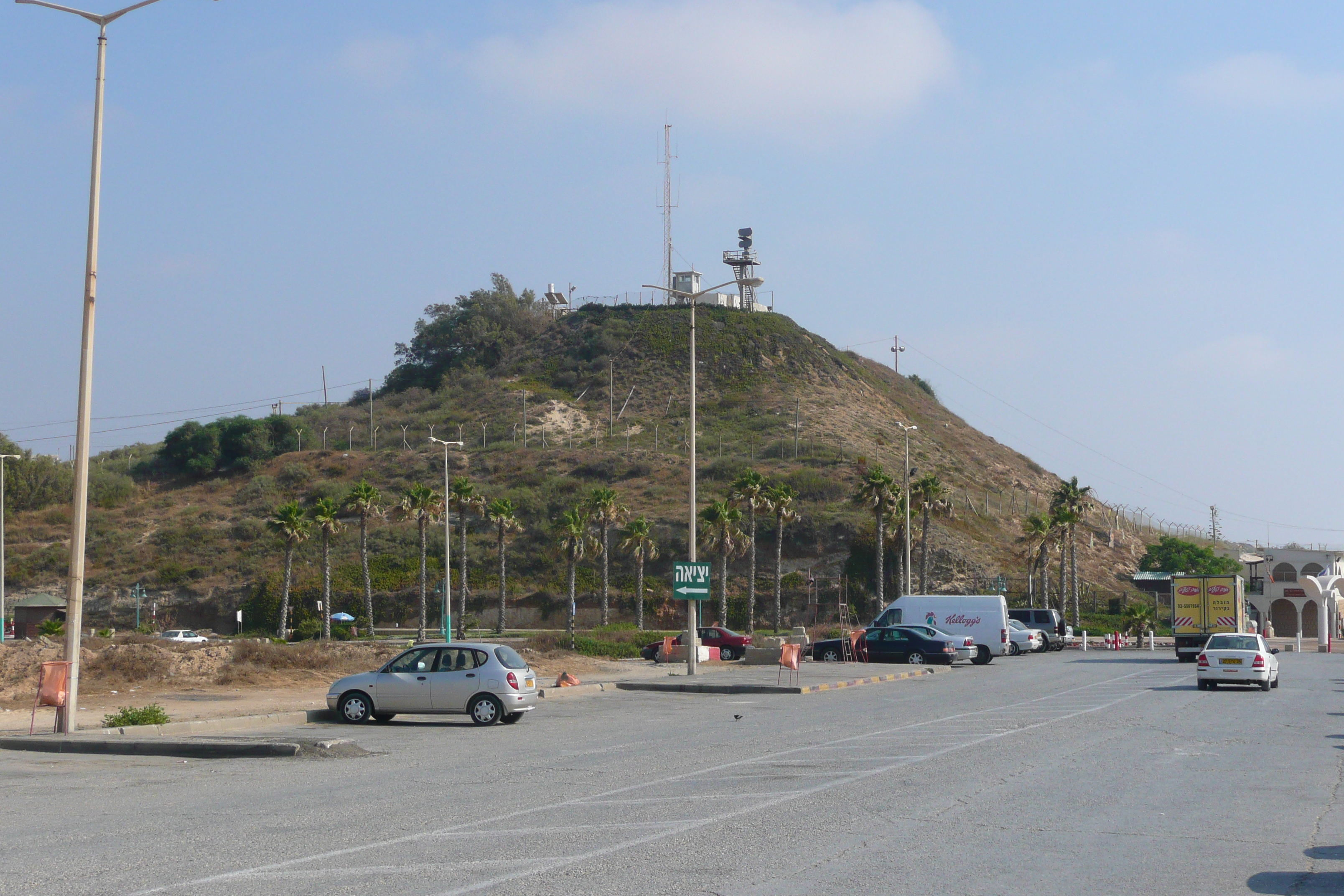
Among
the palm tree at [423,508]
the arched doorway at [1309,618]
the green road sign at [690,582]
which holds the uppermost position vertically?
the palm tree at [423,508]

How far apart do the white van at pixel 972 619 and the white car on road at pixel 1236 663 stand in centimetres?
1490

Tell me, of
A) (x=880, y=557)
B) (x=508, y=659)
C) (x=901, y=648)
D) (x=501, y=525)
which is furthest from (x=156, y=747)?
(x=880, y=557)

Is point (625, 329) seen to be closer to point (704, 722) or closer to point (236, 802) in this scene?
point (704, 722)

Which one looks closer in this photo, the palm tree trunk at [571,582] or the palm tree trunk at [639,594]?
the palm tree trunk at [571,582]

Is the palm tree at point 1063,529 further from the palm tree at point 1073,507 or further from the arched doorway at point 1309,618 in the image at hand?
the arched doorway at point 1309,618

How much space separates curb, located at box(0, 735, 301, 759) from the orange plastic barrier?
22.9 inches

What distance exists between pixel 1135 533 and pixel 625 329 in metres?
57.5

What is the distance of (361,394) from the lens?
14738cm

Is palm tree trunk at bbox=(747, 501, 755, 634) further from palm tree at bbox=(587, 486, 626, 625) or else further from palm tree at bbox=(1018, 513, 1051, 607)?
palm tree at bbox=(1018, 513, 1051, 607)

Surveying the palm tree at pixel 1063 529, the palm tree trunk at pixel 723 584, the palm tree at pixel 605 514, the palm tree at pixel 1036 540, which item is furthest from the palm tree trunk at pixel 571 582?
the palm tree at pixel 1063 529

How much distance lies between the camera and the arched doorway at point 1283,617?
88.2 meters

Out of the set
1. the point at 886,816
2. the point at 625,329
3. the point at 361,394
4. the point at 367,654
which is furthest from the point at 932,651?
the point at 361,394

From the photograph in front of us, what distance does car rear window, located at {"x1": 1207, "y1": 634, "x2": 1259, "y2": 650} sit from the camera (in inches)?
1108

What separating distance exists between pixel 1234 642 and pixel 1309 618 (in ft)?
230
